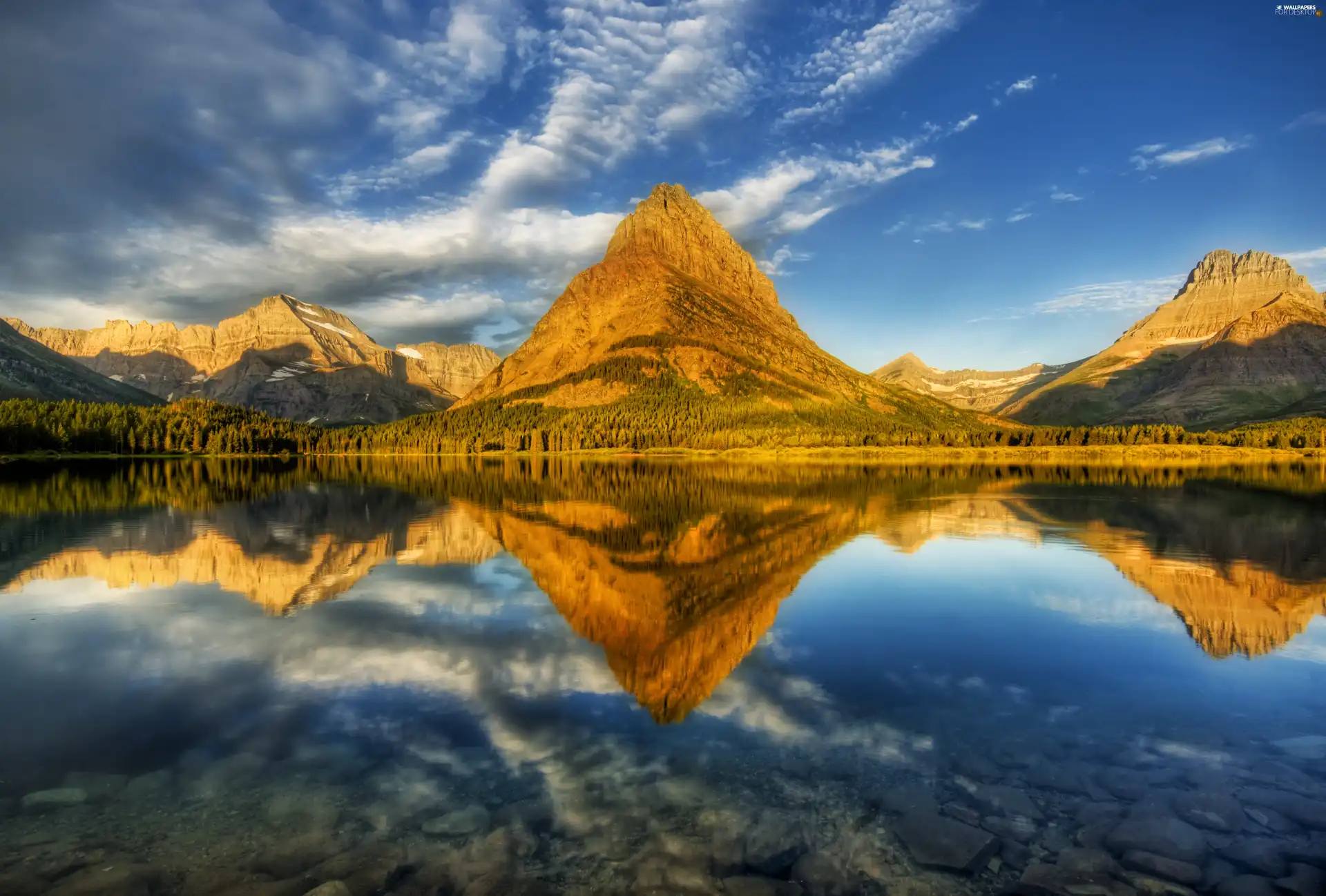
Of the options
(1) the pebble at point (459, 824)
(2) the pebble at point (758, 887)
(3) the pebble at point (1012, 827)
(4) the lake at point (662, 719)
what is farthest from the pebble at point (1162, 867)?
(1) the pebble at point (459, 824)

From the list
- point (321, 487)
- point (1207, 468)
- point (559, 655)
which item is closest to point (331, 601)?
point (559, 655)

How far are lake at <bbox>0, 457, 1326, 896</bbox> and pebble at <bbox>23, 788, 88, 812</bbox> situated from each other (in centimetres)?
6

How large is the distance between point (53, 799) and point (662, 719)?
1268cm

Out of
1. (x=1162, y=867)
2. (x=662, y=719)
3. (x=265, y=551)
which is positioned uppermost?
(x=1162, y=867)

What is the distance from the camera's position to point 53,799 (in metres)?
13.4

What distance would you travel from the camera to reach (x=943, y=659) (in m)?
22.8

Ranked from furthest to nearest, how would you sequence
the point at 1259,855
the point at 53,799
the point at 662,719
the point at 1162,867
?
the point at 662,719
the point at 53,799
the point at 1259,855
the point at 1162,867

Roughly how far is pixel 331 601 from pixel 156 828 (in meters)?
18.8

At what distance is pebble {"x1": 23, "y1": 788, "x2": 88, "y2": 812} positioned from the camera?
43.0ft

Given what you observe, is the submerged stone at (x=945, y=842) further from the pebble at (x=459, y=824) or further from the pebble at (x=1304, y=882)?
the pebble at (x=459, y=824)

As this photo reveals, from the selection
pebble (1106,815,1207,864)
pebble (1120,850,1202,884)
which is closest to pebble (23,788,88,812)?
pebble (1120,850,1202,884)

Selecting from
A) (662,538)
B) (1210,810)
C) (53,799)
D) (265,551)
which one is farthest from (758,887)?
(265,551)

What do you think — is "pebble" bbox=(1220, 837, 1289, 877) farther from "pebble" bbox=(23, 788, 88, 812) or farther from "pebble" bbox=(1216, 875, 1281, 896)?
"pebble" bbox=(23, 788, 88, 812)

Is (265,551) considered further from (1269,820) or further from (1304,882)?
(1304,882)
